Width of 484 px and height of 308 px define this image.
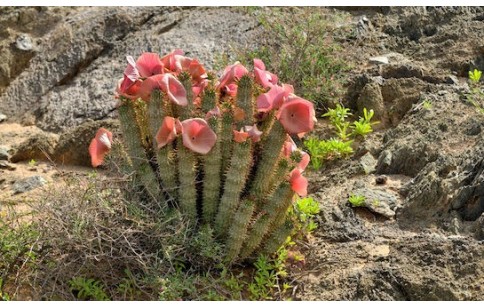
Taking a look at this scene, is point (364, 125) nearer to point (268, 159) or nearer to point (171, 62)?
point (268, 159)

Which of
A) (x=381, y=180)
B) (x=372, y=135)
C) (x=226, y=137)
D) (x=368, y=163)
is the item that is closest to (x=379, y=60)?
(x=372, y=135)

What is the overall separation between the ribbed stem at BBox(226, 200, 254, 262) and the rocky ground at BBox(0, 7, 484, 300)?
400mm

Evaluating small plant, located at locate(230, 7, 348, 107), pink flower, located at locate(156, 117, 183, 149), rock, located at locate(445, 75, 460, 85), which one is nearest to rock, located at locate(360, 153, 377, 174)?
small plant, located at locate(230, 7, 348, 107)

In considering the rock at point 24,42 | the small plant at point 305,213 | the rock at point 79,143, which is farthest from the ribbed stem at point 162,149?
the rock at point 24,42

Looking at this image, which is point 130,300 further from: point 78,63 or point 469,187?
point 78,63

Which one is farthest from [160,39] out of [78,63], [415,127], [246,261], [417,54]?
[246,261]

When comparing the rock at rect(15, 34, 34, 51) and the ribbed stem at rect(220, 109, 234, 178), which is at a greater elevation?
the ribbed stem at rect(220, 109, 234, 178)

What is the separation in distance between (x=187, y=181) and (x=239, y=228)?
385 millimetres

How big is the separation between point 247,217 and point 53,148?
8.82 feet

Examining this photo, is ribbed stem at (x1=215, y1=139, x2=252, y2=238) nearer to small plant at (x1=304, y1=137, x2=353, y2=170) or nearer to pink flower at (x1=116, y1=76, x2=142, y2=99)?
pink flower at (x1=116, y1=76, x2=142, y2=99)

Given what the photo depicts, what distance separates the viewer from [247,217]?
4625mm

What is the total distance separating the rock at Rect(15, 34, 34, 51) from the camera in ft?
26.6

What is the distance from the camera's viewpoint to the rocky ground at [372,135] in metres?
4.66

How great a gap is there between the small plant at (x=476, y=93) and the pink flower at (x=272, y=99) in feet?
5.45
